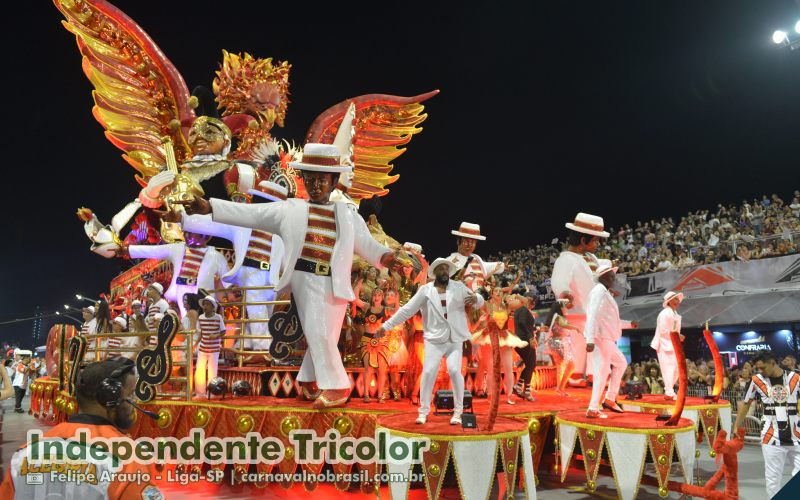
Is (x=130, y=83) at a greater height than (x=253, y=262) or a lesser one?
greater

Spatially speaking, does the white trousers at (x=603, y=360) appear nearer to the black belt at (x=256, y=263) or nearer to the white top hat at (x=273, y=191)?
the white top hat at (x=273, y=191)

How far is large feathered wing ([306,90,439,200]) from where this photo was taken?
11.0 metres

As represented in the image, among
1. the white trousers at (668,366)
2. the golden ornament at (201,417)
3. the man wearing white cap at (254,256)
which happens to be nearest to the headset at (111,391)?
the golden ornament at (201,417)

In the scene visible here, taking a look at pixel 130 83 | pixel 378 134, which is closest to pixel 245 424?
pixel 130 83

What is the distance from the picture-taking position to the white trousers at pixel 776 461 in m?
5.61

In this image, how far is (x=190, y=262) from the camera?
7.89m

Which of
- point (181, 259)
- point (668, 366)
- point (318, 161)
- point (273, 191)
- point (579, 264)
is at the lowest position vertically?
point (668, 366)

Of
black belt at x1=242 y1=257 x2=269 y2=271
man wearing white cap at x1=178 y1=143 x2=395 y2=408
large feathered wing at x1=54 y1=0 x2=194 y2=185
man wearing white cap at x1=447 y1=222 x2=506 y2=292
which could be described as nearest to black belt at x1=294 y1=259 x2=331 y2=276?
man wearing white cap at x1=178 y1=143 x2=395 y2=408

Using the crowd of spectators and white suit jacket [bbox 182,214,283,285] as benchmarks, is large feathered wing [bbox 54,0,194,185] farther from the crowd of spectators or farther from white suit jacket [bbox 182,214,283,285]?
the crowd of spectators

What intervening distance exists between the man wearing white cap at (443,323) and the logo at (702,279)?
11.1m

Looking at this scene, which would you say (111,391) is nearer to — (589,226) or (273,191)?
(273,191)

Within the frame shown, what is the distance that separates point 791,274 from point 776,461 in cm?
878

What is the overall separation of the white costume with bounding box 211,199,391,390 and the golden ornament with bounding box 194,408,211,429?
152cm

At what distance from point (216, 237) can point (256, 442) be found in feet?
11.8
